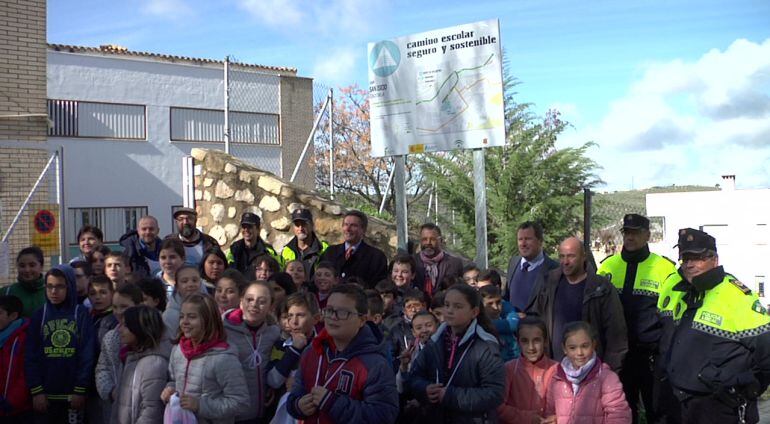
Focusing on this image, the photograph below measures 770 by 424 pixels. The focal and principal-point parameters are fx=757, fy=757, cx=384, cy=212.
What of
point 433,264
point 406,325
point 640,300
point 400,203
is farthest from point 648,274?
point 400,203

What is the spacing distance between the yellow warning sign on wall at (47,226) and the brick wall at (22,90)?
1543 mm

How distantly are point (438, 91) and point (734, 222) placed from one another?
28.9 meters

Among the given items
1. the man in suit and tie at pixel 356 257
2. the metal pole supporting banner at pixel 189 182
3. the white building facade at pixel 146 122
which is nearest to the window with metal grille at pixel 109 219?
the white building facade at pixel 146 122

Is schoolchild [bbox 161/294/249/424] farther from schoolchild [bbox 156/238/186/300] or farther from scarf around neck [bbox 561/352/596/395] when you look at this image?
scarf around neck [bbox 561/352/596/395]

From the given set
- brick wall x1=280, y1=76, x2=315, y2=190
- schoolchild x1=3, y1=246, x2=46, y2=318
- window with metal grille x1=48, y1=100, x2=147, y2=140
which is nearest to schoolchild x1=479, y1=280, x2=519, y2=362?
schoolchild x1=3, y1=246, x2=46, y2=318

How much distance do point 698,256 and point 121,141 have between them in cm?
2322

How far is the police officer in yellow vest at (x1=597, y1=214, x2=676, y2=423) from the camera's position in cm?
531

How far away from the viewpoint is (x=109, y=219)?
78.6ft

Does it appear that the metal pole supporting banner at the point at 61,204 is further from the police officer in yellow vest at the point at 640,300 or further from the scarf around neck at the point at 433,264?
the police officer in yellow vest at the point at 640,300

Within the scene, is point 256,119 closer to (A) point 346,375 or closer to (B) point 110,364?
(B) point 110,364

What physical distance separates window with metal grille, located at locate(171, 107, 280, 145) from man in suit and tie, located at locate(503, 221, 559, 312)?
19.3 meters

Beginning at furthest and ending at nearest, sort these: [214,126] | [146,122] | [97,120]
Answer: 1. [214,126]
2. [146,122]
3. [97,120]

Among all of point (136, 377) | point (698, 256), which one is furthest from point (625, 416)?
point (136, 377)

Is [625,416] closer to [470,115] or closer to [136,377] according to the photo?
[136,377]
